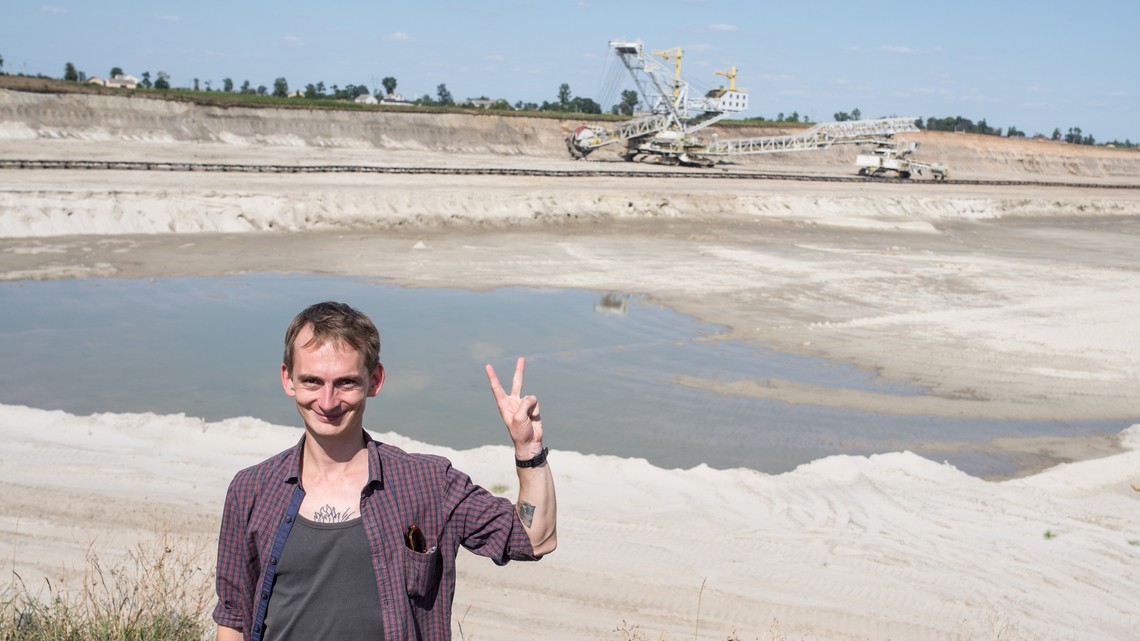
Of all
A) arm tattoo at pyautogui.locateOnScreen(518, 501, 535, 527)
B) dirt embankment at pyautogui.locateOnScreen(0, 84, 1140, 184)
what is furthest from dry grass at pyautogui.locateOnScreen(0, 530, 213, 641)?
A: dirt embankment at pyautogui.locateOnScreen(0, 84, 1140, 184)

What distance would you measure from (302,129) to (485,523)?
164 ft

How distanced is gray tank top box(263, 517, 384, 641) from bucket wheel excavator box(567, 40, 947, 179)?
49.1 meters

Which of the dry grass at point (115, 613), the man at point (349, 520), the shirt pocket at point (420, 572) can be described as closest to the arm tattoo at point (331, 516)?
the man at point (349, 520)

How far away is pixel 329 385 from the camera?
2.65 metres

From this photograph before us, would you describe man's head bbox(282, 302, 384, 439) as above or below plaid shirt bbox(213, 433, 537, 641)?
above

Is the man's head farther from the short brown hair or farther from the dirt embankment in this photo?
the dirt embankment

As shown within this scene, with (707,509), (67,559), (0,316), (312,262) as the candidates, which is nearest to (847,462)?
(707,509)

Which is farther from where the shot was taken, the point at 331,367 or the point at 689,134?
the point at 689,134

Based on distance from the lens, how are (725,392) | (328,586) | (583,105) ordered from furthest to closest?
(583,105) < (725,392) < (328,586)

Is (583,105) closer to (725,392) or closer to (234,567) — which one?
(725,392)

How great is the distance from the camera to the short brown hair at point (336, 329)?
8.87 feet

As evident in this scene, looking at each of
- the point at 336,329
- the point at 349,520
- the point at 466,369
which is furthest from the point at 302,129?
the point at 349,520

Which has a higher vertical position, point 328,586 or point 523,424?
point 523,424

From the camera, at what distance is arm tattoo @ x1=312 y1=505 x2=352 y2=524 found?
2605 millimetres
